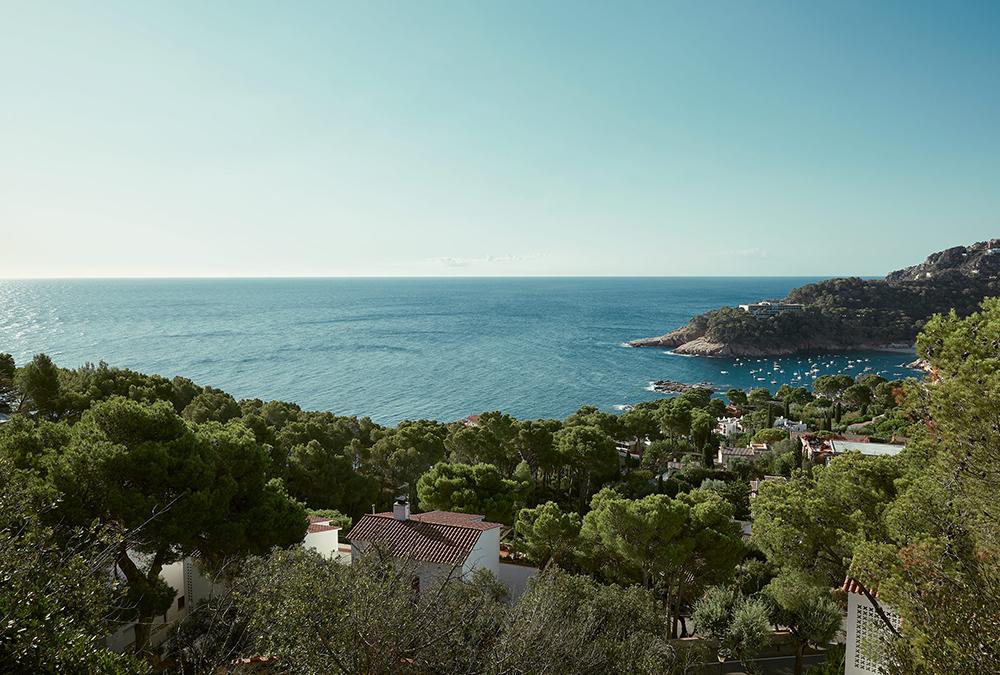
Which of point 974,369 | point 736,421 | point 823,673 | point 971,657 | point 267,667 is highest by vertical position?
point 974,369

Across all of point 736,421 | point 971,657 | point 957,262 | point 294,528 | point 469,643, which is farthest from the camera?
point 957,262

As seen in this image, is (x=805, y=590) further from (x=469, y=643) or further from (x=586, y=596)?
(x=469, y=643)

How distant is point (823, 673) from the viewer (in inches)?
405

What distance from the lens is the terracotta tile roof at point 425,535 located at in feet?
40.7

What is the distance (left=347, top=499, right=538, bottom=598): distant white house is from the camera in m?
12.2

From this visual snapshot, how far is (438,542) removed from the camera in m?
12.9

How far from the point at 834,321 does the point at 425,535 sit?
100564mm

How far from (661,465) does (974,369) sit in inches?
1165

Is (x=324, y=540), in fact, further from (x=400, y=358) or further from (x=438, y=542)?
(x=400, y=358)

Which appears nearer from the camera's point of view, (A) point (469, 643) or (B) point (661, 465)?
(A) point (469, 643)

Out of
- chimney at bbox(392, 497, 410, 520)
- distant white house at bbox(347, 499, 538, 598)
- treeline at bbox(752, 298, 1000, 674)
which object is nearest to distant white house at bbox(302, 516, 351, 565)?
distant white house at bbox(347, 499, 538, 598)

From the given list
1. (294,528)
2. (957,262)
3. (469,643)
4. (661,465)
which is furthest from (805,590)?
(957,262)

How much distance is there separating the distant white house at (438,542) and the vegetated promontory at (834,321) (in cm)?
8048

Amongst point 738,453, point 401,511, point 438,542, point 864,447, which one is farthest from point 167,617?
point 738,453
